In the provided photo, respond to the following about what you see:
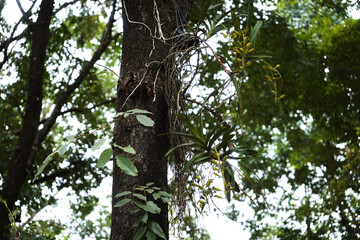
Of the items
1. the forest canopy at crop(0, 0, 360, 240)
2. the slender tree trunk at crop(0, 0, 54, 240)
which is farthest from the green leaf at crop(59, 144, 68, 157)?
the slender tree trunk at crop(0, 0, 54, 240)

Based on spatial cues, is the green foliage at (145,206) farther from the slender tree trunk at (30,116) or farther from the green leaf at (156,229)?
the slender tree trunk at (30,116)

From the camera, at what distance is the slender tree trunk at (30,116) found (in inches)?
153

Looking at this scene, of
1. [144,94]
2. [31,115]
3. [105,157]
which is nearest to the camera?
[105,157]

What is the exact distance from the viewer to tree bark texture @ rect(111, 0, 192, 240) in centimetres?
165

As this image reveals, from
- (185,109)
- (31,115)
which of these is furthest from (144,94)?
(31,115)

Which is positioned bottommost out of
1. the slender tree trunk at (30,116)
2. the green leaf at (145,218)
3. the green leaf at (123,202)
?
the green leaf at (145,218)

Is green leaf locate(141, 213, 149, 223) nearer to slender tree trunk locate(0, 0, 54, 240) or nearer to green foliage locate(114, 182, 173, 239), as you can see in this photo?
green foliage locate(114, 182, 173, 239)

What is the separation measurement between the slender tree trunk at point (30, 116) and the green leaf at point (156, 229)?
2668 mm

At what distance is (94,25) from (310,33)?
4.23 metres

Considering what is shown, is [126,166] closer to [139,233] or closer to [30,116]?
[139,233]

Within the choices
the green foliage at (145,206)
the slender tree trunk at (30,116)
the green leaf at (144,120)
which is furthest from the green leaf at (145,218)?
the slender tree trunk at (30,116)

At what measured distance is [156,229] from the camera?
1.53 m

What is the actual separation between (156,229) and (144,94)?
0.54 metres

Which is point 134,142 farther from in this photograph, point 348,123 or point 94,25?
point 348,123
